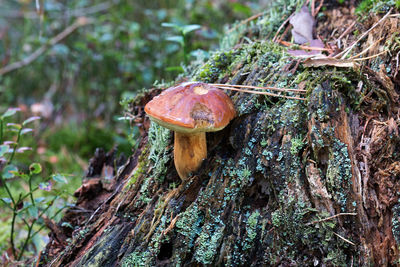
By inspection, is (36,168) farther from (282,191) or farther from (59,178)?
(282,191)

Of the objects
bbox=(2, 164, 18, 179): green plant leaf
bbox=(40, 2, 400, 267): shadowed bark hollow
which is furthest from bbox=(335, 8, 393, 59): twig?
bbox=(2, 164, 18, 179): green plant leaf

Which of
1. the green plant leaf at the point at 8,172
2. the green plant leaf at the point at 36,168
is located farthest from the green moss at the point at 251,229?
the green plant leaf at the point at 8,172

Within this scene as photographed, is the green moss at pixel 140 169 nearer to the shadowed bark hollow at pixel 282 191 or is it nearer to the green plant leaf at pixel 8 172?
the shadowed bark hollow at pixel 282 191

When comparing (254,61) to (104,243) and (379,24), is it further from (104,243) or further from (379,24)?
(104,243)

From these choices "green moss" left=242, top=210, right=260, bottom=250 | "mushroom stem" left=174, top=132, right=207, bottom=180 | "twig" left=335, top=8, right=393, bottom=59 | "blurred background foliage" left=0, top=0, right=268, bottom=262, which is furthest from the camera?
"blurred background foliage" left=0, top=0, right=268, bottom=262

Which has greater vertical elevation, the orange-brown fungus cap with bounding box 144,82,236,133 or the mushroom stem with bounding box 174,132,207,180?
the orange-brown fungus cap with bounding box 144,82,236,133

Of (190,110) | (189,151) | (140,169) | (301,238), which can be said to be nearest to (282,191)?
(301,238)

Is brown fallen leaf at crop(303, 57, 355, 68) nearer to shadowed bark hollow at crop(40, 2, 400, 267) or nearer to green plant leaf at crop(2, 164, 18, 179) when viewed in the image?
shadowed bark hollow at crop(40, 2, 400, 267)
